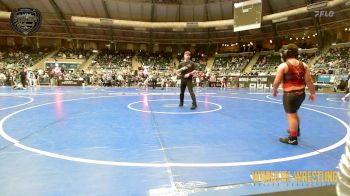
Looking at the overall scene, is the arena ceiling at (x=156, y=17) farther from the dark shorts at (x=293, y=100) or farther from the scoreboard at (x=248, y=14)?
the dark shorts at (x=293, y=100)

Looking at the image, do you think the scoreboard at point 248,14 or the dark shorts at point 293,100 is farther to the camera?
the scoreboard at point 248,14

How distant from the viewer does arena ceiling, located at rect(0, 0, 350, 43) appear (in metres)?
31.9

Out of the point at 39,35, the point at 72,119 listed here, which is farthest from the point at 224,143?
the point at 39,35

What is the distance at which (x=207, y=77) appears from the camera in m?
30.4

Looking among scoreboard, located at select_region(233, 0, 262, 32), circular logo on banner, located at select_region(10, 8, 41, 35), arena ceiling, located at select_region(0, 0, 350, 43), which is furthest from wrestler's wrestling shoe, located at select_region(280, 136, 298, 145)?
arena ceiling, located at select_region(0, 0, 350, 43)

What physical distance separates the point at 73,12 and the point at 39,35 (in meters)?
7.76

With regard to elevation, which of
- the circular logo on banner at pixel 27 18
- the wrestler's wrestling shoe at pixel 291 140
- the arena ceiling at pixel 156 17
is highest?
the arena ceiling at pixel 156 17

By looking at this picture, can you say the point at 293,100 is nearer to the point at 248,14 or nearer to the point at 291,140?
the point at 291,140

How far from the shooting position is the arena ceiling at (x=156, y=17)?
3192 centimetres

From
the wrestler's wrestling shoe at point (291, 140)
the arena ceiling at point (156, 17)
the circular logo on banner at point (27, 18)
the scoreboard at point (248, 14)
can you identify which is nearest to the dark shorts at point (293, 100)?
the wrestler's wrestling shoe at point (291, 140)

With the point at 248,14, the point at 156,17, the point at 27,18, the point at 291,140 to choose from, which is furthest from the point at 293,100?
the point at 156,17

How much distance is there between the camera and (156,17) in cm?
3628

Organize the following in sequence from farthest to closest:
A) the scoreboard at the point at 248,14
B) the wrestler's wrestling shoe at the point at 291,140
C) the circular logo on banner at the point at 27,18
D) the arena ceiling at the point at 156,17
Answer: the arena ceiling at the point at 156,17
the scoreboard at the point at 248,14
the circular logo on banner at the point at 27,18
the wrestler's wrestling shoe at the point at 291,140

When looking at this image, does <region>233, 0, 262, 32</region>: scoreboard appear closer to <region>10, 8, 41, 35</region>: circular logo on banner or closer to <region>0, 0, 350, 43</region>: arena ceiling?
<region>0, 0, 350, 43</region>: arena ceiling
